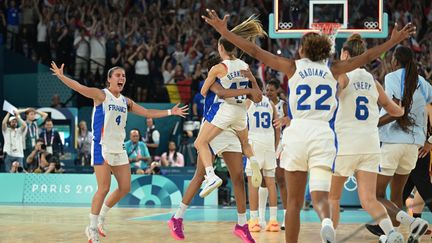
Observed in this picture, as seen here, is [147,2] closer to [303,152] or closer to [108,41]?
[108,41]

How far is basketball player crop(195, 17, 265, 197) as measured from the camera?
9367 mm

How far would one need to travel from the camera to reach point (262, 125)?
12.5 metres

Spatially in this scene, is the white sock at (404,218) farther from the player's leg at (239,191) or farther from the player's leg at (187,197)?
the player's leg at (187,197)

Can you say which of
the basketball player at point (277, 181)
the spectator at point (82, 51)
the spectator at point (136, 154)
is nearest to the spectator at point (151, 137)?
the spectator at point (136, 154)

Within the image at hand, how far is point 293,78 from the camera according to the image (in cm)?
727

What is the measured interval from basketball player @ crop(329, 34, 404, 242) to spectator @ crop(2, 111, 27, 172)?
1234 cm

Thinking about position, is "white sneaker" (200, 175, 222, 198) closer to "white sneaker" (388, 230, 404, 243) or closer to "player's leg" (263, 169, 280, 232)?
"white sneaker" (388, 230, 404, 243)

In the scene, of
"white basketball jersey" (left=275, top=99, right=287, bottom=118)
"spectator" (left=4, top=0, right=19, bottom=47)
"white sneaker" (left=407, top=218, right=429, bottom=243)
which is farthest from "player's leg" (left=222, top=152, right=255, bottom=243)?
"spectator" (left=4, top=0, right=19, bottom=47)

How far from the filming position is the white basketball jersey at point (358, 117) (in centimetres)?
805

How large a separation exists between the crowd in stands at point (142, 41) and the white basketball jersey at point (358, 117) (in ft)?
37.9

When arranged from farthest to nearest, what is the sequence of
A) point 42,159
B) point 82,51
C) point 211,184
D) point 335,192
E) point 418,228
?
point 82,51
point 42,159
point 211,184
point 418,228
point 335,192

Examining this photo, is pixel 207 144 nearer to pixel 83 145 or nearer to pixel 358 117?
pixel 358 117

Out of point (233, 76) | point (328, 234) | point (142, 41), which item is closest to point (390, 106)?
point (328, 234)

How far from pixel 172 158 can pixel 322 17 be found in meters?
6.12
